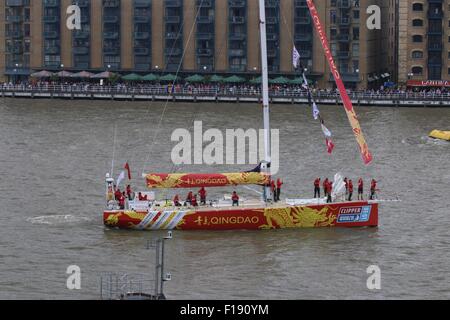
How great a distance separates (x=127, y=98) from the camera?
122 metres


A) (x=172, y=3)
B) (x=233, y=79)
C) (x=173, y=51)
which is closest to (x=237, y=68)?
(x=233, y=79)

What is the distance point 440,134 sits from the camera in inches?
3541

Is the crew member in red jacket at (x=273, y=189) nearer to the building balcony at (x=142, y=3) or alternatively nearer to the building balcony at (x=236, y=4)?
the building balcony at (x=236, y=4)

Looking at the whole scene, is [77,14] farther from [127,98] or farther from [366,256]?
[366,256]

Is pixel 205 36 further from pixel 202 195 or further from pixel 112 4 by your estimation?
pixel 202 195

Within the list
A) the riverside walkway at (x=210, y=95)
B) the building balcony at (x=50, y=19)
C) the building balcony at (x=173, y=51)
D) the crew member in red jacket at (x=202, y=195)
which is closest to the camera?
the crew member in red jacket at (x=202, y=195)

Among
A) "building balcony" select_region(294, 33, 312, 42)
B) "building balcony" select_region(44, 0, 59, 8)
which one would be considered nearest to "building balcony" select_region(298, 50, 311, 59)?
"building balcony" select_region(294, 33, 312, 42)

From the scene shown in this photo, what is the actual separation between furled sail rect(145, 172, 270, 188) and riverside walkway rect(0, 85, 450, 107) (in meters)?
61.5

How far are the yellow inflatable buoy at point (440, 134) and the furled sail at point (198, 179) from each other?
37.3 metres

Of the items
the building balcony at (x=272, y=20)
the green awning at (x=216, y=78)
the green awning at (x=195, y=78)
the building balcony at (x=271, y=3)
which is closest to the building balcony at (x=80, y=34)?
the green awning at (x=195, y=78)

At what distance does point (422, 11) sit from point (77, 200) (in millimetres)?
71765

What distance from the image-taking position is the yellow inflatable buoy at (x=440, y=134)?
89.2 metres
